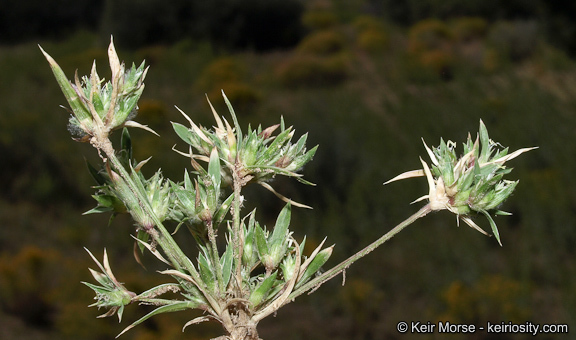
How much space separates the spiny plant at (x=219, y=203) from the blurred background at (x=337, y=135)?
2.8 inches

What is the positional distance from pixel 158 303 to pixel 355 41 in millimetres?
12977

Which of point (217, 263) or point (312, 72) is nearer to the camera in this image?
point (217, 263)

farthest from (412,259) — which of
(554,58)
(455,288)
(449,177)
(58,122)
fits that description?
(554,58)

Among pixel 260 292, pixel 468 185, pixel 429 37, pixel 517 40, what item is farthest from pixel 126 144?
pixel 429 37

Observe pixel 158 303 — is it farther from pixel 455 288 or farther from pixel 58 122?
pixel 58 122

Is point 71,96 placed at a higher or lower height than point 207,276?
higher

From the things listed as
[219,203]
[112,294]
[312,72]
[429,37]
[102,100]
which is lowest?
[312,72]

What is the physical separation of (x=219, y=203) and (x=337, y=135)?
6.68 metres

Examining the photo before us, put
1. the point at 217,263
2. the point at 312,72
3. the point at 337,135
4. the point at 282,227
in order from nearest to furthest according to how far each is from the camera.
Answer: the point at 217,263
the point at 282,227
the point at 337,135
the point at 312,72

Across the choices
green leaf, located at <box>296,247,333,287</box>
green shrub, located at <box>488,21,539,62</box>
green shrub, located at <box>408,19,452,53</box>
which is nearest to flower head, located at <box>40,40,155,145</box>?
green leaf, located at <box>296,247,333,287</box>

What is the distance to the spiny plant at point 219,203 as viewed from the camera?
570mm

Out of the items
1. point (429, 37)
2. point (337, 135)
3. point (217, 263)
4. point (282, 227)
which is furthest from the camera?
point (429, 37)

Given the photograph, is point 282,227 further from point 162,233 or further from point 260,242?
point 162,233

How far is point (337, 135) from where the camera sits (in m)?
7.24
